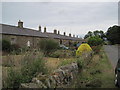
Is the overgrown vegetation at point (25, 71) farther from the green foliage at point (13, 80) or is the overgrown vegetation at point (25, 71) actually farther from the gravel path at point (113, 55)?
the gravel path at point (113, 55)

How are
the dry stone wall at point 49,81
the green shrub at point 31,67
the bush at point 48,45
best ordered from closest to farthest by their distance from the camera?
1. the dry stone wall at point 49,81
2. the green shrub at point 31,67
3. the bush at point 48,45

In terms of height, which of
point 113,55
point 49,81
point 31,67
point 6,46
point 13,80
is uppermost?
point 6,46

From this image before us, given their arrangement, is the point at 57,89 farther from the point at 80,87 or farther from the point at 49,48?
the point at 49,48

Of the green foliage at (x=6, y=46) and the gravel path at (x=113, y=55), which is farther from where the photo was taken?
the green foliage at (x=6, y=46)

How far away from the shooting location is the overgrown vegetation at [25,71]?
542 centimetres

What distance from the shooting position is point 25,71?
231 inches

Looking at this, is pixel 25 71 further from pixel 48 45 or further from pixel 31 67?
pixel 48 45

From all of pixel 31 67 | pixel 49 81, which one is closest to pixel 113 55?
pixel 31 67

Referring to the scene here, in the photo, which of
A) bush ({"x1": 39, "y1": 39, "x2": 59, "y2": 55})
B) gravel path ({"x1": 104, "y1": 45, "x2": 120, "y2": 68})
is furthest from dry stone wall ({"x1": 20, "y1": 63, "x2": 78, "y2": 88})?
bush ({"x1": 39, "y1": 39, "x2": 59, "y2": 55})

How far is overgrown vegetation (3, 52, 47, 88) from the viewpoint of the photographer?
5.42m

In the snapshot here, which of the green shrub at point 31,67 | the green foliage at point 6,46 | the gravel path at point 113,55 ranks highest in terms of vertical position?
the green foliage at point 6,46

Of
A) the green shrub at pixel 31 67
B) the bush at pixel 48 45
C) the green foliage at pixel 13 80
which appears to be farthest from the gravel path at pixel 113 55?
the green foliage at pixel 13 80

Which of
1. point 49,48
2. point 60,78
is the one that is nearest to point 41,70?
point 60,78

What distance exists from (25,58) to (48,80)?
2.52 metres
